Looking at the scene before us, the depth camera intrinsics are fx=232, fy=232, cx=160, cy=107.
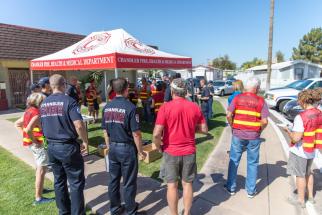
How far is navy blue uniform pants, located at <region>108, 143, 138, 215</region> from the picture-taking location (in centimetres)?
287

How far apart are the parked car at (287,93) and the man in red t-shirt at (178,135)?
1019 centimetres

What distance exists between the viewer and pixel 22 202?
3512mm

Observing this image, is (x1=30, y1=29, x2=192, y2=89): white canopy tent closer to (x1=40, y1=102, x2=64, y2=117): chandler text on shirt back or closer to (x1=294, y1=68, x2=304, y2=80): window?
(x1=40, y1=102, x2=64, y2=117): chandler text on shirt back

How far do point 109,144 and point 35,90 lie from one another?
88.1 inches

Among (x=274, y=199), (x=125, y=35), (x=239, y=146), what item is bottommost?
(x=274, y=199)

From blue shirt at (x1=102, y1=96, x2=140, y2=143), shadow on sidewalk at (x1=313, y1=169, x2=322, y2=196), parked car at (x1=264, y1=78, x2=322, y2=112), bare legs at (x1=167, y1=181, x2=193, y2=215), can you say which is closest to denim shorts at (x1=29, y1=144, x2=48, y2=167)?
blue shirt at (x1=102, y1=96, x2=140, y2=143)

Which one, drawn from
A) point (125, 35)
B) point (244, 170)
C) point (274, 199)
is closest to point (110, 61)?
point (125, 35)

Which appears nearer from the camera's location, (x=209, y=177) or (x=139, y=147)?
(x=139, y=147)

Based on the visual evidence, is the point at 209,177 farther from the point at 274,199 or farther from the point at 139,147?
the point at 139,147

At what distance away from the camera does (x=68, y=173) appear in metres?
2.86

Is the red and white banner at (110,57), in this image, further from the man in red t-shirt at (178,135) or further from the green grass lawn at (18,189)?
the man in red t-shirt at (178,135)

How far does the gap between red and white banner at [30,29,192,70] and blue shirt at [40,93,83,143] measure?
255 centimetres

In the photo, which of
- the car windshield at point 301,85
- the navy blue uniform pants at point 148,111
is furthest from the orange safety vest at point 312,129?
the car windshield at point 301,85

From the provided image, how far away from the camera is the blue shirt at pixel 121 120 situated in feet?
9.20
